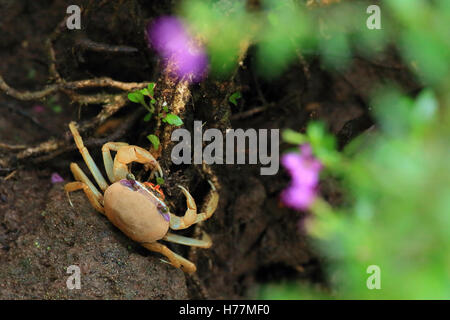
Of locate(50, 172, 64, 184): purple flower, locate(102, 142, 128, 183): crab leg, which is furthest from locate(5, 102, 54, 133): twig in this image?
locate(102, 142, 128, 183): crab leg

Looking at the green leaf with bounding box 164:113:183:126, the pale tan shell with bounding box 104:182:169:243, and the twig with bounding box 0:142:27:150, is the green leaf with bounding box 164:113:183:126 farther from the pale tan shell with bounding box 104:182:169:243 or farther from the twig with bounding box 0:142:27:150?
the twig with bounding box 0:142:27:150

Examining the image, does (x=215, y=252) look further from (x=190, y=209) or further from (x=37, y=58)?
(x=37, y=58)

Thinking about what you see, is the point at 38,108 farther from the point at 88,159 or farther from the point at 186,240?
the point at 186,240

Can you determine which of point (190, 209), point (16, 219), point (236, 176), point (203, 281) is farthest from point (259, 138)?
point (16, 219)

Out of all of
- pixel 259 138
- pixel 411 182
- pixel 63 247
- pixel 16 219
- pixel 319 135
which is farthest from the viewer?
pixel 259 138

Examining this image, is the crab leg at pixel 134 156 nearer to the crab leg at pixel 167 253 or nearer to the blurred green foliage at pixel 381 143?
the crab leg at pixel 167 253

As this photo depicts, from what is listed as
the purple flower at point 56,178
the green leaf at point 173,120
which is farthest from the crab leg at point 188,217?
the purple flower at point 56,178

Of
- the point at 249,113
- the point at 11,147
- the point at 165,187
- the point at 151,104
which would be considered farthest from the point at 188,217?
the point at 11,147
